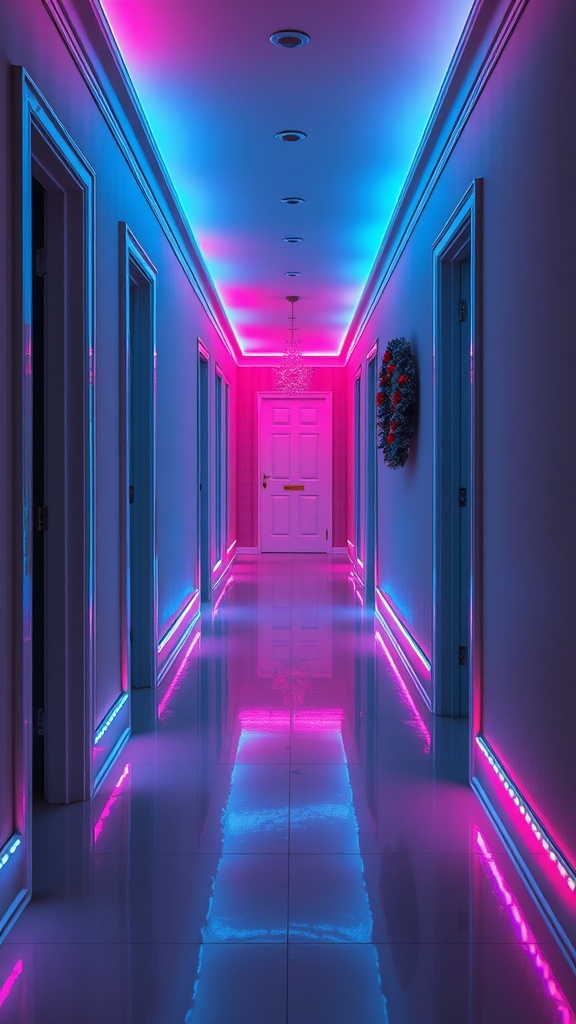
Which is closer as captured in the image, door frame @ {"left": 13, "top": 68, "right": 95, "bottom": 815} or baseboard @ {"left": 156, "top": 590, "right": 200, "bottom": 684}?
door frame @ {"left": 13, "top": 68, "right": 95, "bottom": 815}

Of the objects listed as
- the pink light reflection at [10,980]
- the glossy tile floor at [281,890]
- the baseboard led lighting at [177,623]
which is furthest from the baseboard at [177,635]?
the pink light reflection at [10,980]

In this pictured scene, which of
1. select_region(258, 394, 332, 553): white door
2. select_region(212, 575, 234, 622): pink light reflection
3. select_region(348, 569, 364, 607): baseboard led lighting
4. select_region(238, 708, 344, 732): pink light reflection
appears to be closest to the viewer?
select_region(238, 708, 344, 732): pink light reflection

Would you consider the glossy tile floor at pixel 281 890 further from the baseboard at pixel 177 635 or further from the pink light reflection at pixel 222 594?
the pink light reflection at pixel 222 594

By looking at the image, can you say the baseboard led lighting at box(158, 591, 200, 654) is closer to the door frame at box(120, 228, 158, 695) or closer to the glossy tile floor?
the door frame at box(120, 228, 158, 695)

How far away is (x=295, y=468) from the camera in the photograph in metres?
13.0

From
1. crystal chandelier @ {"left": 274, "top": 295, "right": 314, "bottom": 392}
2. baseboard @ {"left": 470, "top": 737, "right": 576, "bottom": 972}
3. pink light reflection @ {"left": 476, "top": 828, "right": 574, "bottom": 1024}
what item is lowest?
pink light reflection @ {"left": 476, "top": 828, "right": 574, "bottom": 1024}

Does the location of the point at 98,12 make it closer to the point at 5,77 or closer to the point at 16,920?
the point at 5,77

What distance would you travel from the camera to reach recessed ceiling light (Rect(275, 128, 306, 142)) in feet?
15.0

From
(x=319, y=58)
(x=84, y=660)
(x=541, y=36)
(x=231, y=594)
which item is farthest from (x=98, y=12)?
(x=231, y=594)

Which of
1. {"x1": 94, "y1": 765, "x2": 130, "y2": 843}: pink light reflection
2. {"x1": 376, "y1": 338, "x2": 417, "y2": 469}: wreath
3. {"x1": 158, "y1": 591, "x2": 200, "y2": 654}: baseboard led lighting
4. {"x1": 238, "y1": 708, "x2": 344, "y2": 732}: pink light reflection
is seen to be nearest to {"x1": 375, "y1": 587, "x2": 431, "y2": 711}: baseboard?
{"x1": 238, "y1": 708, "x2": 344, "y2": 732}: pink light reflection

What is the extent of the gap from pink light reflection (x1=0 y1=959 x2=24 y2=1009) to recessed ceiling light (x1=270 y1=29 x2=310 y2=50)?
3.21 metres

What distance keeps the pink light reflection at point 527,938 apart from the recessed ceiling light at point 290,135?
3.33m

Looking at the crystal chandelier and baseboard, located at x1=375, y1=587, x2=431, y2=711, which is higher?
the crystal chandelier

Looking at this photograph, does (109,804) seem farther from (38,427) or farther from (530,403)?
(530,403)
